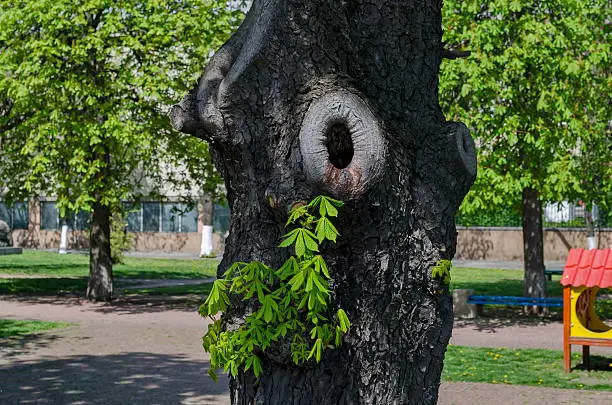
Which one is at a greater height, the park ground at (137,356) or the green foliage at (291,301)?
the green foliage at (291,301)

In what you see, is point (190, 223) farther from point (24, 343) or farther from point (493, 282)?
point (24, 343)

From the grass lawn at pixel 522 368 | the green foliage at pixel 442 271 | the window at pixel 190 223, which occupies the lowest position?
the grass lawn at pixel 522 368

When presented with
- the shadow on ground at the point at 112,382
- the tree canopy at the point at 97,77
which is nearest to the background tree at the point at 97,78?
the tree canopy at the point at 97,77

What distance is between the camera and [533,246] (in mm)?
19016

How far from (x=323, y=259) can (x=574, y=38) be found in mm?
13704

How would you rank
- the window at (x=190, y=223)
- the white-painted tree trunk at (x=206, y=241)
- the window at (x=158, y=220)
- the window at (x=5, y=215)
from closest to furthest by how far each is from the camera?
the white-painted tree trunk at (x=206, y=241), the window at (x=190, y=223), the window at (x=158, y=220), the window at (x=5, y=215)

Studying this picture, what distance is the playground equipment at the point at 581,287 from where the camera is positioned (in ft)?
39.6

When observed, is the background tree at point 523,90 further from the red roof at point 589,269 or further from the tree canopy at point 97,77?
the tree canopy at point 97,77

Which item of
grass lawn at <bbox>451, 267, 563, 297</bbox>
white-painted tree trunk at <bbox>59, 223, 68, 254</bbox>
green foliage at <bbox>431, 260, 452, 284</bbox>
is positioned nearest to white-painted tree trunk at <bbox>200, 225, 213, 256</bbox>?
white-painted tree trunk at <bbox>59, 223, 68, 254</bbox>

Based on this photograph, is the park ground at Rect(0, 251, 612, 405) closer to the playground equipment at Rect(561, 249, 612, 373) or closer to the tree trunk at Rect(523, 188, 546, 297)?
the playground equipment at Rect(561, 249, 612, 373)

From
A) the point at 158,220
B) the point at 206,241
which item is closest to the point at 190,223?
the point at 158,220

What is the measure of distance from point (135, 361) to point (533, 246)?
9.06 m

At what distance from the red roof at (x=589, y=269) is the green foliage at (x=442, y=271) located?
8.08 metres

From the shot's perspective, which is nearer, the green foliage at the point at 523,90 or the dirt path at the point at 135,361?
the dirt path at the point at 135,361
